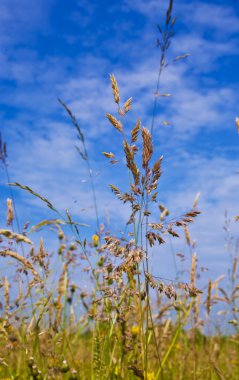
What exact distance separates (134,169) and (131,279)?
0.65 m

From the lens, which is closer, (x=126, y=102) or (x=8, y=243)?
(x=126, y=102)

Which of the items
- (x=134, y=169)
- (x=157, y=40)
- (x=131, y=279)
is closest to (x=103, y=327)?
(x=131, y=279)

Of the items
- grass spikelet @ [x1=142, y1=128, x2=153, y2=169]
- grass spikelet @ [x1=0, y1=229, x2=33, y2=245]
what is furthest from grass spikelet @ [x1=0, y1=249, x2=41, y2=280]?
grass spikelet @ [x1=142, y1=128, x2=153, y2=169]

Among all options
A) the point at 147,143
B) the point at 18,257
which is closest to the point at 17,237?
the point at 18,257

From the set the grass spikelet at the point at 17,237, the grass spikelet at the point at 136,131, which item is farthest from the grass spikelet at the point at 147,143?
the grass spikelet at the point at 17,237

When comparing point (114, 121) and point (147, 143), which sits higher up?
point (114, 121)

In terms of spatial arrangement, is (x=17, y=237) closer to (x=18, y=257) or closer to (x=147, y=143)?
(x=18, y=257)

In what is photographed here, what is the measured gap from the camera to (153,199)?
6.41ft

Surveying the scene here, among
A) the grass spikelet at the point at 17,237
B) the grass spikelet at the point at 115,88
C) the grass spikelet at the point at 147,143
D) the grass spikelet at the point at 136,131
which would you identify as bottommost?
the grass spikelet at the point at 17,237

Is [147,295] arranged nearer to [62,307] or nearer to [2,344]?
[2,344]

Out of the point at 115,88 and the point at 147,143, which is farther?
the point at 115,88

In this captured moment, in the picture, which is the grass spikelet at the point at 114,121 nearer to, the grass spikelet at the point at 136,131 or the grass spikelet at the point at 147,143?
the grass spikelet at the point at 136,131

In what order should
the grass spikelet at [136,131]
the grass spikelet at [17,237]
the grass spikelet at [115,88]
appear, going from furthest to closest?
the grass spikelet at [115,88], the grass spikelet at [136,131], the grass spikelet at [17,237]

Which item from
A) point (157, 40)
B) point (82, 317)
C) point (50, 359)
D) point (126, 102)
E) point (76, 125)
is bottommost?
point (50, 359)
